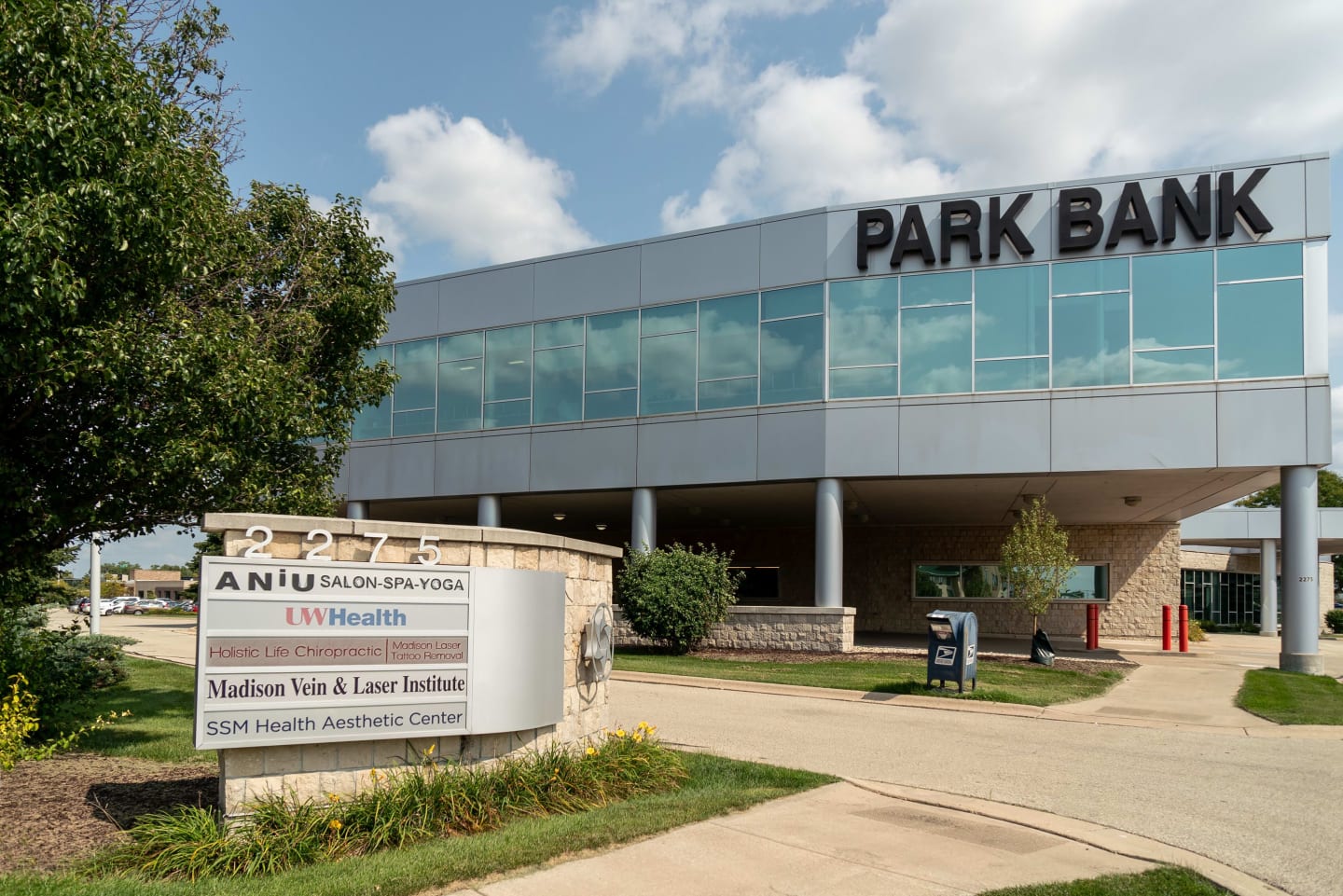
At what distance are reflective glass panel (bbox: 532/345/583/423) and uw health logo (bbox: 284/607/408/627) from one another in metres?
19.7

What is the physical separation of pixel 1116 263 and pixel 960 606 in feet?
48.2

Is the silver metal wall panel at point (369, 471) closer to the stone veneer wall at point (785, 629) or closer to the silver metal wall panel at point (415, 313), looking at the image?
the silver metal wall panel at point (415, 313)

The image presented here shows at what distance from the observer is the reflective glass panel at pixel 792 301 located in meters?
23.6

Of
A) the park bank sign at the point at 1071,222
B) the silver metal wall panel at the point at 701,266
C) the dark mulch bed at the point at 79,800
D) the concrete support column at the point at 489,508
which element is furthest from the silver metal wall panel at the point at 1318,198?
the dark mulch bed at the point at 79,800

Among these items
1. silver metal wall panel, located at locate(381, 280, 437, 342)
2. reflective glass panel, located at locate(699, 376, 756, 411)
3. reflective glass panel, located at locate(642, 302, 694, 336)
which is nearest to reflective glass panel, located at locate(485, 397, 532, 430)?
silver metal wall panel, located at locate(381, 280, 437, 342)

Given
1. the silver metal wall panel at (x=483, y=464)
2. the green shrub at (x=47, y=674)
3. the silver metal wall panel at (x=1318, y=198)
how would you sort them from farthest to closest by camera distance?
the silver metal wall panel at (x=483, y=464), the silver metal wall panel at (x=1318, y=198), the green shrub at (x=47, y=674)

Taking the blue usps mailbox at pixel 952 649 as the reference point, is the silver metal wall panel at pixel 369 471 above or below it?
above

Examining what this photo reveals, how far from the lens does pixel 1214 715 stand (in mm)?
14453

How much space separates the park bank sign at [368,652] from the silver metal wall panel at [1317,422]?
18118mm

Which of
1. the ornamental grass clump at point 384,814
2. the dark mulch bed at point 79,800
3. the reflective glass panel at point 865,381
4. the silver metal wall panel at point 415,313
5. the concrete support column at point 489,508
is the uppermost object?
the silver metal wall panel at point 415,313

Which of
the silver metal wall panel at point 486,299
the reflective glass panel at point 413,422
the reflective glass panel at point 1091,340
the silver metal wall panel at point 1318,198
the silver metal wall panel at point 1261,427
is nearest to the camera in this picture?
the silver metal wall panel at point 1318,198

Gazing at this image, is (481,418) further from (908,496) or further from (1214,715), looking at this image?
(1214,715)

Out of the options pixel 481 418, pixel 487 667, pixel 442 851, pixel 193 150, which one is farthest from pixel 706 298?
pixel 442 851

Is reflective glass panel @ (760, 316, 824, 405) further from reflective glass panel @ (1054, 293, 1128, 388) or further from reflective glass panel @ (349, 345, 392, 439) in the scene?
reflective glass panel @ (349, 345, 392, 439)
